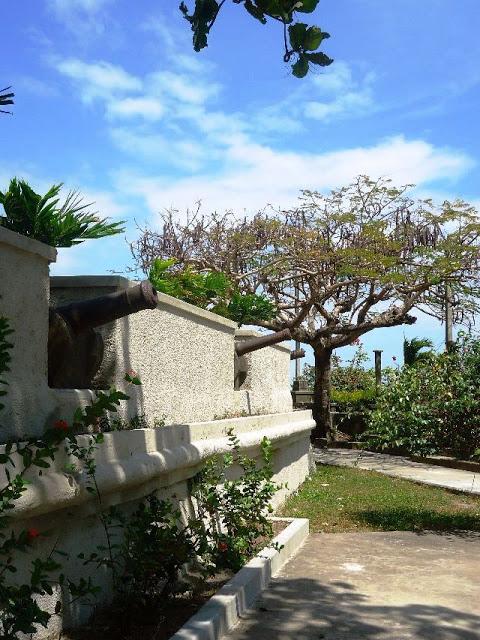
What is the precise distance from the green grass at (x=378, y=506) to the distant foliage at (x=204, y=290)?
3.18 metres

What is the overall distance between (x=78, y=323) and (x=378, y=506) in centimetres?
688

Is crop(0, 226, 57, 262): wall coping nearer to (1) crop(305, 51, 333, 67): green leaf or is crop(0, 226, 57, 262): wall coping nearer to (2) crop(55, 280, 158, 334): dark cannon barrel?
(2) crop(55, 280, 158, 334): dark cannon barrel

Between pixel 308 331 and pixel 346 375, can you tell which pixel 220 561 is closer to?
pixel 308 331

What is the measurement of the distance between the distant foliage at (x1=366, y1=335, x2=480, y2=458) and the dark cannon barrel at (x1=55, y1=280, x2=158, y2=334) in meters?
7.08

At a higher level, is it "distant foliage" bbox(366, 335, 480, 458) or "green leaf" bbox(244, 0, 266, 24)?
"green leaf" bbox(244, 0, 266, 24)

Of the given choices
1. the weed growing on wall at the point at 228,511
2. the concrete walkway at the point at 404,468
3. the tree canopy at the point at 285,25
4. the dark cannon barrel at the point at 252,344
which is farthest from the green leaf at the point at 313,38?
the concrete walkway at the point at 404,468

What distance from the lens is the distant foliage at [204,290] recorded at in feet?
30.4

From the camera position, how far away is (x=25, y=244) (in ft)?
14.4

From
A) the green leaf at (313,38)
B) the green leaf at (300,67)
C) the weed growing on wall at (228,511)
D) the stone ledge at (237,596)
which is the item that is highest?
the green leaf at (313,38)

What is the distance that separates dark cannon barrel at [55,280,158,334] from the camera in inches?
216

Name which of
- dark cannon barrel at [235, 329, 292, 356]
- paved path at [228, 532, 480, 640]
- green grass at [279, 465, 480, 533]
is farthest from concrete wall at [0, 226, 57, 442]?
dark cannon barrel at [235, 329, 292, 356]

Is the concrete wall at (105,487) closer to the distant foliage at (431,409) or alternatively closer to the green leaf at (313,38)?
the green leaf at (313,38)

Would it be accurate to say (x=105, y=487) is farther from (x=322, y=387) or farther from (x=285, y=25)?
(x=322, y=387)

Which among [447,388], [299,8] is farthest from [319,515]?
[299,8]
